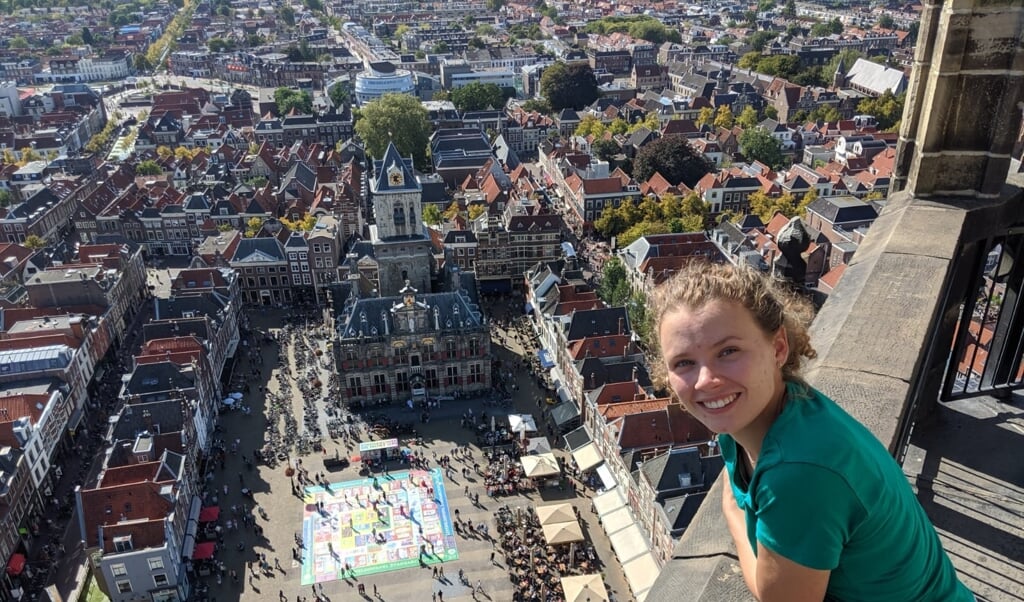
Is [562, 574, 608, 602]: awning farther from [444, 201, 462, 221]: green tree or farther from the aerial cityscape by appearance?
[444, 201, 462, 221]: green tree

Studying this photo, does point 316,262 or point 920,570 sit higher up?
point 920,570

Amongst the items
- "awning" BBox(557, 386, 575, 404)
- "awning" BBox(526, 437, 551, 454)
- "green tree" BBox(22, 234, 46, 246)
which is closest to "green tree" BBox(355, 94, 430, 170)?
"green tree" BBox(22, 234, 46, 246)

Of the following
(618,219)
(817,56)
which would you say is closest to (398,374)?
(618,219)

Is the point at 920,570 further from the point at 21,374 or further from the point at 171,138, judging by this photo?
the point at 171,138

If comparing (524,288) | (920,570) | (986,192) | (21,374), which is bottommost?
(524,288)

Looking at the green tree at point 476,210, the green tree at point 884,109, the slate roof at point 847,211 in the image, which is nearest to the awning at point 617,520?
the slate roof at point 847,211
